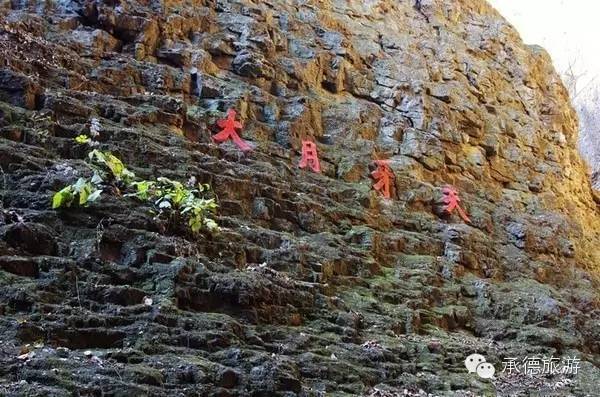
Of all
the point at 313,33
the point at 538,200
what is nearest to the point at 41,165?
the point at 313,33

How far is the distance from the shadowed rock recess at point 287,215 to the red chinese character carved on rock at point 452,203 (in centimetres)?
22

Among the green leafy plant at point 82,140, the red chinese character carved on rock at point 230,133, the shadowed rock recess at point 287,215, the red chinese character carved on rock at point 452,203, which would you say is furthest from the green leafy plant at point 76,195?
the red chinese character carved on rock at point 452,203

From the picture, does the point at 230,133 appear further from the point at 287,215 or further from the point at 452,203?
the point at 452,203

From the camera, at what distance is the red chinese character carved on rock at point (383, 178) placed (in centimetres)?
1301

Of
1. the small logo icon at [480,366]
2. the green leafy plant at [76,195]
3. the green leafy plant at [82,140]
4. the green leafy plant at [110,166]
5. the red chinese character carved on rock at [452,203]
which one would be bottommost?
the small logo icon at [480,366]

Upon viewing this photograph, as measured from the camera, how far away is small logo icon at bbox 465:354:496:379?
797 centimetres

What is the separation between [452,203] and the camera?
13.8 m

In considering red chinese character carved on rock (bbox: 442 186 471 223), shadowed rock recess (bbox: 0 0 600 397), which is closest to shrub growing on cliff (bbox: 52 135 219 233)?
shadowed rock recess (bbox: 0 0 600 397)

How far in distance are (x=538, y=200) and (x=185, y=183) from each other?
11.1m

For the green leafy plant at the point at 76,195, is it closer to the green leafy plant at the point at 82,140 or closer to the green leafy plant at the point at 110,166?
the green leafy plant at the point at 110,166

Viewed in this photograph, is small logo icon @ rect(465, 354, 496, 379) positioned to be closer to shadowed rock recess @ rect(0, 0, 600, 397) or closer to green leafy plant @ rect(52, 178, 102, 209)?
shadowed rock recess @ rect(0, 0, 600, 397)

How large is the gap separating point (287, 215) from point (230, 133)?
2286 millimetres

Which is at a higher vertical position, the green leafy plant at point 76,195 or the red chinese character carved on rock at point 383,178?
the red chinese character carved on rock at point 383,178

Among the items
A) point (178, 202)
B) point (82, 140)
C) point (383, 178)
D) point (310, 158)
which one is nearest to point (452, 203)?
point (383, 178)
